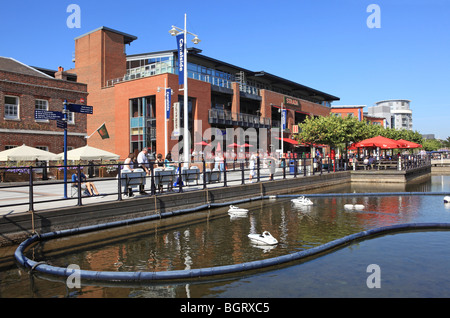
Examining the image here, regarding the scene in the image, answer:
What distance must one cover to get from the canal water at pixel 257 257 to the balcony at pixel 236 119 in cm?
2472

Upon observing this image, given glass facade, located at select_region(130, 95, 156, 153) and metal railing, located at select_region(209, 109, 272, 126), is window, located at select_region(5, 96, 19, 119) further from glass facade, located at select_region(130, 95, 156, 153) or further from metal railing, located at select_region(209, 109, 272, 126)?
metal railing, located at select_region(209, 109, 272, 126)

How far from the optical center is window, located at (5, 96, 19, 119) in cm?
2350

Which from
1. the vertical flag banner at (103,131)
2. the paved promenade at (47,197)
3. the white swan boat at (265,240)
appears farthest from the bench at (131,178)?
the vertical flag banner at (103,131)

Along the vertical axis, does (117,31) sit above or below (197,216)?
above

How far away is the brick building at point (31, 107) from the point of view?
23.2 m

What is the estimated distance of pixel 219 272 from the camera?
19.3 feet

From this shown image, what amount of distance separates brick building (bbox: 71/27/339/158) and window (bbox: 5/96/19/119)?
33.7 ft

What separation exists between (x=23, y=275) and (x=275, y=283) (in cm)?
433

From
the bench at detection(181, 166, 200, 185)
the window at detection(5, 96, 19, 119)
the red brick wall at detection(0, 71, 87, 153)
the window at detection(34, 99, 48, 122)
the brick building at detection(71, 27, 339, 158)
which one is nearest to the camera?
the bench at detection(181, 166, 200, 185)

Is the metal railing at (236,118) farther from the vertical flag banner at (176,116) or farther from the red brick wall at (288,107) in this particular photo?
the vertical flag banner at (176,116)

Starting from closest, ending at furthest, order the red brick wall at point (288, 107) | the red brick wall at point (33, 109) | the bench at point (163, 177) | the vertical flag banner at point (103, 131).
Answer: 1. the bench at point (163, 177)
2. the red brick wall at point (33, 109)
3. the vertical flag banner at point (103, 131)
4. the red brick wall at point (288, 107)

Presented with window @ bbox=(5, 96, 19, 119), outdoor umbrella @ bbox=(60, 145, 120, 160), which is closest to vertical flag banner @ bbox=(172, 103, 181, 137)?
outdoor umbrella @ bbox=(60, 145, 120, 160)

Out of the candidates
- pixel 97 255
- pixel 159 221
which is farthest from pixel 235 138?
pixel 97 255
